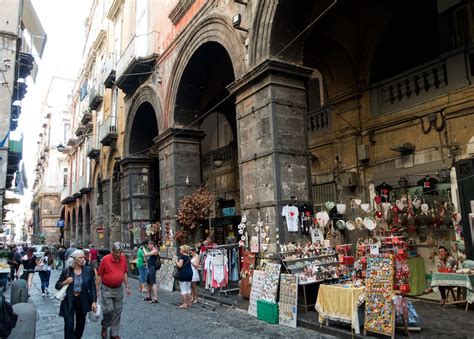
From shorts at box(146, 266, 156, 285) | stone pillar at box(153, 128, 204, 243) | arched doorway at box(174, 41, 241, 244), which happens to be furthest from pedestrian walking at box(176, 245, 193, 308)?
stone pillar at box(153, 128, 204, 243)

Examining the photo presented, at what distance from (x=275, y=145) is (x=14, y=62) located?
18.6 m

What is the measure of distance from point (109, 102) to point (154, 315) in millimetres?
17430

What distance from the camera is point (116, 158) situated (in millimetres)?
19312

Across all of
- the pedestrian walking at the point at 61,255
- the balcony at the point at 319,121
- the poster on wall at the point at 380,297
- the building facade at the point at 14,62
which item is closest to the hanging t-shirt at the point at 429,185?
the balcony at the point at 319,121

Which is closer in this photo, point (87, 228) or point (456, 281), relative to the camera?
point (456, 281)

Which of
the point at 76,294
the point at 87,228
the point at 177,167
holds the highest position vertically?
the point at 177,167

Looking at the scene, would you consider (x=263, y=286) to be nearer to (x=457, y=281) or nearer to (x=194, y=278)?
(x=194, y=278)

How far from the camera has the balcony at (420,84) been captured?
8.38 m

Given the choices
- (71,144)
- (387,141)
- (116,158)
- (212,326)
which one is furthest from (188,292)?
(71,144)

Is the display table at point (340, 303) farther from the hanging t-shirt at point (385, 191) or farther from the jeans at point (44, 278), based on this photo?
the jeans at point (44, 278)

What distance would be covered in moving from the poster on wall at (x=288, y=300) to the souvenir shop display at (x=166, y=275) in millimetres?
5290

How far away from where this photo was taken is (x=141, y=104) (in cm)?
1586

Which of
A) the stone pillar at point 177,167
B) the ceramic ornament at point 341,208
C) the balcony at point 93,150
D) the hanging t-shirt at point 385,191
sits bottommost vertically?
the ceramic ornament at point 341,208

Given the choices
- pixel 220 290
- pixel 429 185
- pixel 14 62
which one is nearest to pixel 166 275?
pixel 220 290
